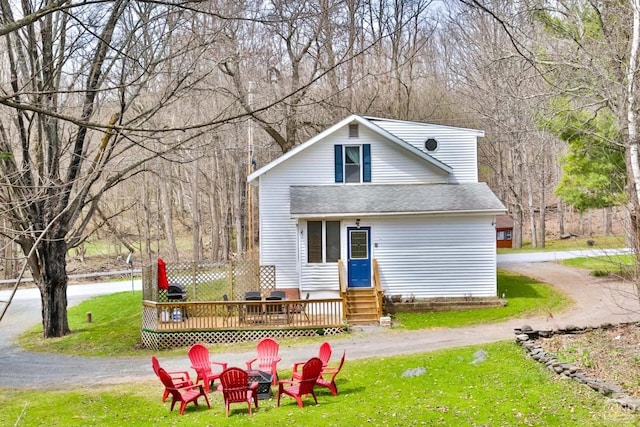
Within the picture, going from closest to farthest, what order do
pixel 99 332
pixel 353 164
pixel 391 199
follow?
pixel 99 332, pixel 391 199, pixel 353 164

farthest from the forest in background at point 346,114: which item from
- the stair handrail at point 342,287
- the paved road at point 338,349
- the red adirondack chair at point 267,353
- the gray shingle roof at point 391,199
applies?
the red adirondack chair at point 267,353

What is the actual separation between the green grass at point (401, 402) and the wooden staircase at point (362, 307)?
5.26 metres

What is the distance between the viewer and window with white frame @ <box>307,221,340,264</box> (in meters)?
22.9

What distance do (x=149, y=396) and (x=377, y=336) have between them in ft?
24.2

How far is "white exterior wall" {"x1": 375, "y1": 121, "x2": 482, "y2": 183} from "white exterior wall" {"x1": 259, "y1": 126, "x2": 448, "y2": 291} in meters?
1.28

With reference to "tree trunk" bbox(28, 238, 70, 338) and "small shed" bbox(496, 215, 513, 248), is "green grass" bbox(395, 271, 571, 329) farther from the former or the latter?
"small shed" bbox(496, 215, 513, 248)

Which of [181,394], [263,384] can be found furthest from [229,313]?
[181,394]

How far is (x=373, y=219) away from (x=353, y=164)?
9.88 ft

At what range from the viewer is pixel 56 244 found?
70.5ft

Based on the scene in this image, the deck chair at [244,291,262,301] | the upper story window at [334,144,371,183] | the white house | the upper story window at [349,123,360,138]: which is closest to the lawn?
the deck chair at [244,291,262,301]

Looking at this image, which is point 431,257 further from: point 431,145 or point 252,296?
point 252,296

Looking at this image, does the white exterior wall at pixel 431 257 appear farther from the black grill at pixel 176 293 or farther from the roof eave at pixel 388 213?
the black grill at pixel 176 293

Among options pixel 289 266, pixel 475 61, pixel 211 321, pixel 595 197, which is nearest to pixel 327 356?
pixel 211 321

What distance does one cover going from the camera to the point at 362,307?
71.1ft
